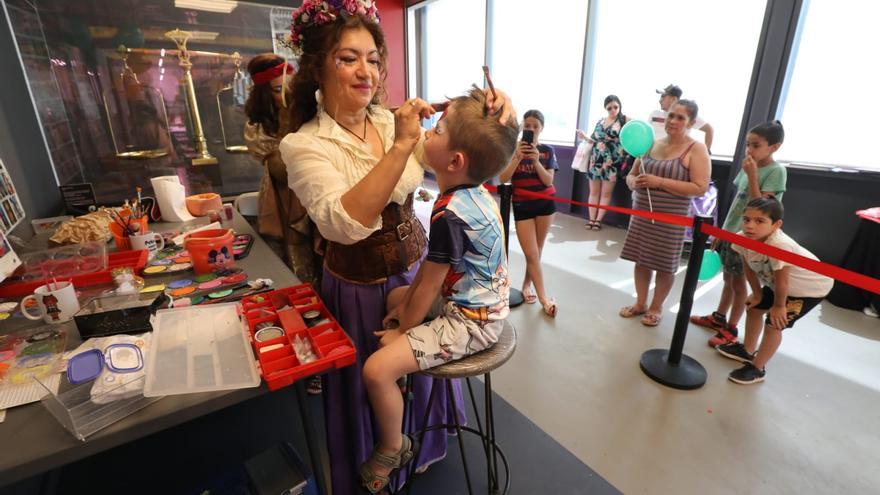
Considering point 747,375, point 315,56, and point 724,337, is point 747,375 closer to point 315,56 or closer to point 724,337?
point 724,337

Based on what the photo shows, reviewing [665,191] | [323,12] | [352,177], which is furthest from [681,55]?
[352,177]

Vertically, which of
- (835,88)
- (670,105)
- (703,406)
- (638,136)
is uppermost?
(835,88)

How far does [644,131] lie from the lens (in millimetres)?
2775

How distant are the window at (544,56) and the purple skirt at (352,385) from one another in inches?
207

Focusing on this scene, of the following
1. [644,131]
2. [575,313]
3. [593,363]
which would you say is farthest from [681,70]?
[593,363]

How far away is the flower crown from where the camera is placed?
1.25 metres

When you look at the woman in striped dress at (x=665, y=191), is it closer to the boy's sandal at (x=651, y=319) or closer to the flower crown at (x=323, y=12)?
the boy's sandal at (x=651, y=319)

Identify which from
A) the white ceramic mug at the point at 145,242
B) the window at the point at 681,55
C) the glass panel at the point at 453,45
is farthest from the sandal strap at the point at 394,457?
the glass panel at the point at 453,45

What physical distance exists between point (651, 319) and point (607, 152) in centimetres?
267

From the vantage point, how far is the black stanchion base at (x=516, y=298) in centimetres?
326

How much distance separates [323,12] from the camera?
4.10ft

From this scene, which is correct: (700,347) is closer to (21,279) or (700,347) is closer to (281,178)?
(281,178)

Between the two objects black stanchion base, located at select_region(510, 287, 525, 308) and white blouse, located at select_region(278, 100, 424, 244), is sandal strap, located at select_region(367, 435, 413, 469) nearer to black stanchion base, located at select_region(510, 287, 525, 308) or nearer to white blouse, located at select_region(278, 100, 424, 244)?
white blouse, located at select_region(278, 100, 424, 244)

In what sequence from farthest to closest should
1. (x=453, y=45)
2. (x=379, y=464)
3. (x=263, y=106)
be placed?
1. (x=453, y=45)
2. (x=263, y=106)
3. (x=379, y=464)
